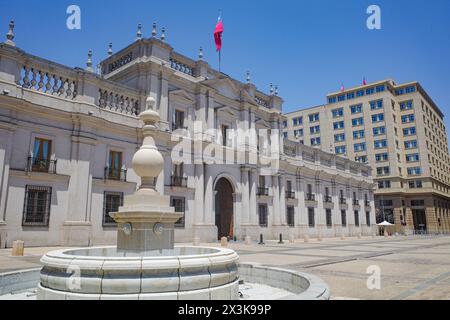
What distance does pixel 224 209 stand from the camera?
2984cm

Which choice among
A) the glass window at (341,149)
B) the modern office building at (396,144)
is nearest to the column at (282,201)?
the modern office building at (396,144)

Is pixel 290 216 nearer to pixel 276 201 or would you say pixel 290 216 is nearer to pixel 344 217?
pixel 276 201

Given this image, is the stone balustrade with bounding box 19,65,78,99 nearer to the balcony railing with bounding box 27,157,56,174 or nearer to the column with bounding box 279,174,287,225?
the balcony railing with bounding box 27,157,56,174

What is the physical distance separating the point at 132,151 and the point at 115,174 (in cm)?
213

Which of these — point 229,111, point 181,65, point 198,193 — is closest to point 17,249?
point 198,193

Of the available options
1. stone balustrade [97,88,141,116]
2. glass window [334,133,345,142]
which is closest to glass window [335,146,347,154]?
glass window [334,133,345,142]

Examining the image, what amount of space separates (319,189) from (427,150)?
3400 centimetres

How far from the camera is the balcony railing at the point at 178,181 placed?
24172mm

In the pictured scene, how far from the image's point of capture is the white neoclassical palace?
17391 millimetres

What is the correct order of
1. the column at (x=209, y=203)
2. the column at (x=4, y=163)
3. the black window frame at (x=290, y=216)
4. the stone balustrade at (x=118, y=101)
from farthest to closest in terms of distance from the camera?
the black window frame at (x=290, y=216), the column at (x=209, y=203), the stone balustrade at (x=118, y=101), the column at (x=4, y=163)

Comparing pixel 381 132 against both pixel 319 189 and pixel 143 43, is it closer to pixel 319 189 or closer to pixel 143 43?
pixel 319 189

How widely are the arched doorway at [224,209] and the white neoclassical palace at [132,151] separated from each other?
91mm

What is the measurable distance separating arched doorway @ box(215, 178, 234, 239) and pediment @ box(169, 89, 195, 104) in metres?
7.67

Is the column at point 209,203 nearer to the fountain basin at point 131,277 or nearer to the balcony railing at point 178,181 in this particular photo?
the balcony railing at point 178,181
